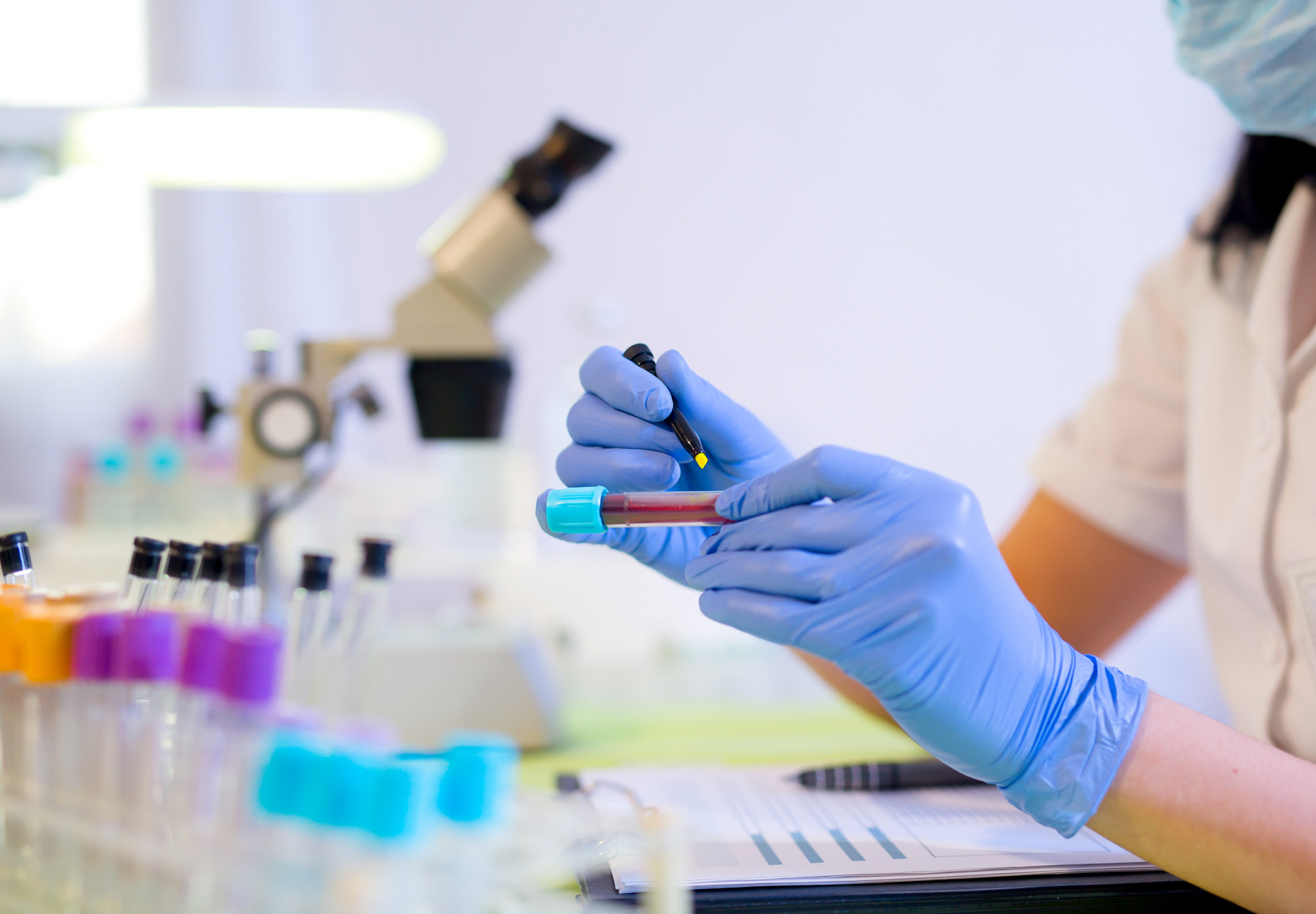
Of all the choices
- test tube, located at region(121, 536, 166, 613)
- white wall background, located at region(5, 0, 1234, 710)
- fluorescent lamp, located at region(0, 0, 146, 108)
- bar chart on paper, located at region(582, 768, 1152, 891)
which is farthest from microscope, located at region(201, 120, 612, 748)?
fluorescent lamp, located at region(0, 0, 146, 108)

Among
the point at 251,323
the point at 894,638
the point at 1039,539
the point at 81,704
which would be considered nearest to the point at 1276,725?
the point at 1039,539

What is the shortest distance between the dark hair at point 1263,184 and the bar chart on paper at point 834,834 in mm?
660

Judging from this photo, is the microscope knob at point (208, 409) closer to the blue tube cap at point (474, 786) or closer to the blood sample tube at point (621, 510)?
the blood sample tube at point (621, 510)

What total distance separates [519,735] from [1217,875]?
2.27ft

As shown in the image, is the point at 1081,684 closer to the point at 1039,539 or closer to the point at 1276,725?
the point at 1276,725

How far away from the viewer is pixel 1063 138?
2.18m

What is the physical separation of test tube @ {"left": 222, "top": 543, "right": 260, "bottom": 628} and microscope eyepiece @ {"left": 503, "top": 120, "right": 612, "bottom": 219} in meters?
0.64

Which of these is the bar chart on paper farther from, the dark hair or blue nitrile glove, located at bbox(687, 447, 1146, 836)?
the dark hair

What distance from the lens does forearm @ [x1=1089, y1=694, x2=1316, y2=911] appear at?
0.60 meters

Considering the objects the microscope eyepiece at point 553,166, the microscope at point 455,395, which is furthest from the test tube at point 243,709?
the microscope eyepiece at point 553,166

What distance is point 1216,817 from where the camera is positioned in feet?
1.98

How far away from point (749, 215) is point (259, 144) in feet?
4.11

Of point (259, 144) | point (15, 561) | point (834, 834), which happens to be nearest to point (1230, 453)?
point (834, 834)

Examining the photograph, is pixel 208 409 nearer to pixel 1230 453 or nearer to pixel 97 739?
pixel 97 739
